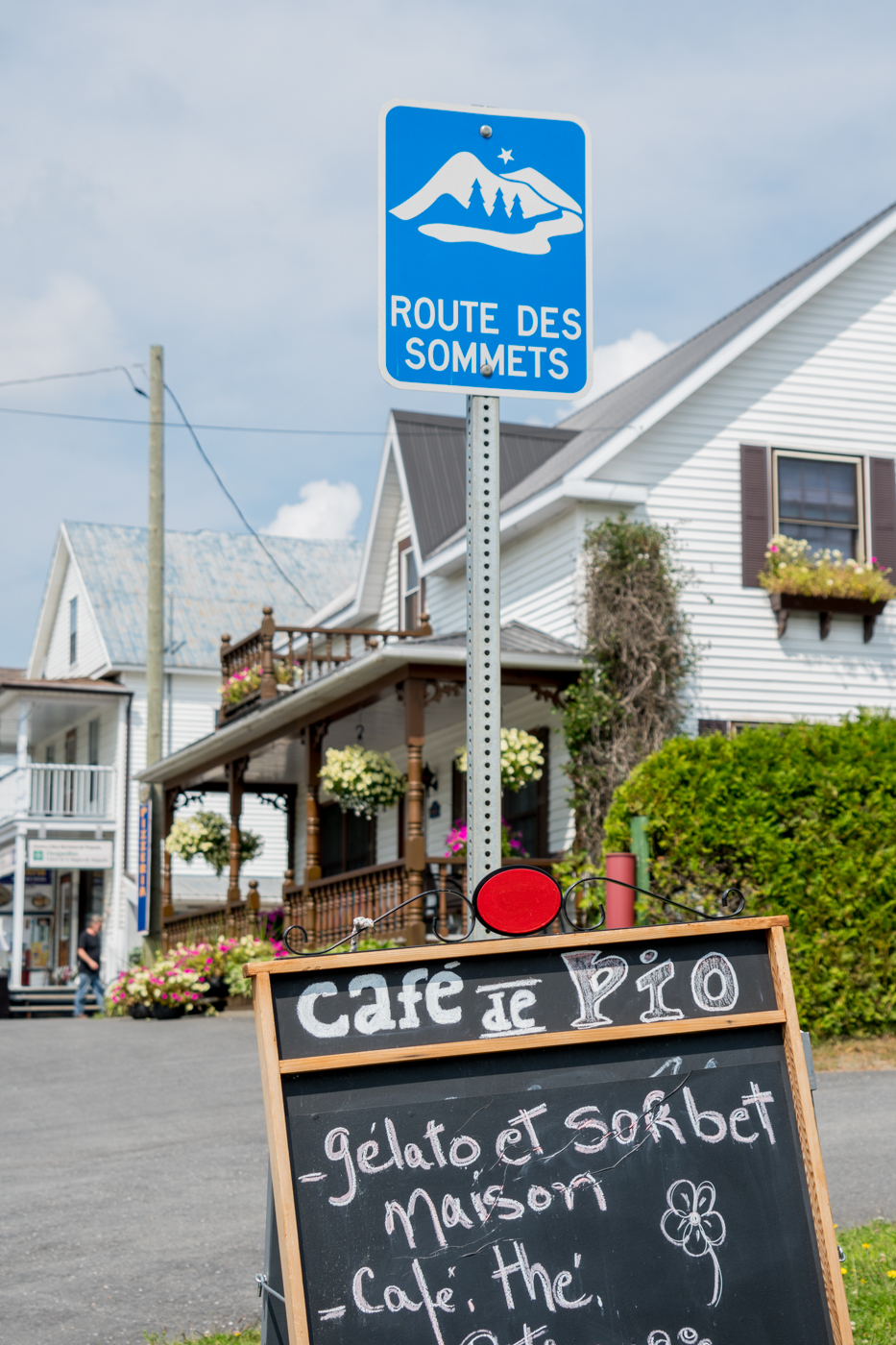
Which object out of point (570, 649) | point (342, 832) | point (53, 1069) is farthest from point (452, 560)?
point (53, 1069)

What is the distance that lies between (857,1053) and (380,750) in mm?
10913

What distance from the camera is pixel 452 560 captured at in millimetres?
17578

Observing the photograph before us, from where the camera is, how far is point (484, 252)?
344 cm

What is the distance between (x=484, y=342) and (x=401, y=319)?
0.68 feet

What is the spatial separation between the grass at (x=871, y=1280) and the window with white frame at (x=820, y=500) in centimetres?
1160

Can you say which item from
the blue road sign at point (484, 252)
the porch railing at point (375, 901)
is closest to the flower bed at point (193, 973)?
the porch railing at point (375, 901)

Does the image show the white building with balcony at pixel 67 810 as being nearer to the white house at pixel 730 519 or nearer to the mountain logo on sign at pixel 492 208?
the white house at pixel 730 519

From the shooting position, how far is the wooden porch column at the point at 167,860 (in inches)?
902

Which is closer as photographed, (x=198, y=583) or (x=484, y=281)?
(x=484, y=281)

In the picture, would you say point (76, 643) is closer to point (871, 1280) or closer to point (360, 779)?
point (360, 779)

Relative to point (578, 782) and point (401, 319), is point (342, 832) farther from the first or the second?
point (401, 319)

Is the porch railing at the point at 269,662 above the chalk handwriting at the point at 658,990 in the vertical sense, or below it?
above

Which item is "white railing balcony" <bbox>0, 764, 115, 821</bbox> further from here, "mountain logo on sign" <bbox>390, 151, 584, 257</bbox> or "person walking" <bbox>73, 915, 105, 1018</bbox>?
"mountain logo on sign" <bbox>390, 151, 584, 257</bbox>

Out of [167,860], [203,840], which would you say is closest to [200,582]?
[167,860]
